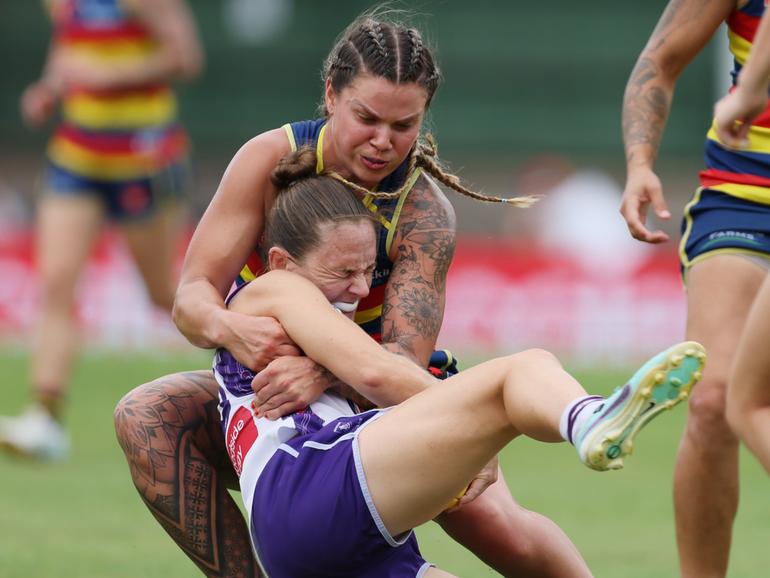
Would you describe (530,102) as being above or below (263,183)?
below

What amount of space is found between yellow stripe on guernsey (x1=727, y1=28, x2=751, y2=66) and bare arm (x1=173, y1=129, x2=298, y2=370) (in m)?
1.57

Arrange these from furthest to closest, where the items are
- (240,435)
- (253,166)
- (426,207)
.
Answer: (426,207) < (253,166) < (240,435)

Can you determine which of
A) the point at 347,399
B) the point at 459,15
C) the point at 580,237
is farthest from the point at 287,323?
the point at 459,15

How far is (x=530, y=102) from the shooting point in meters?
22.8

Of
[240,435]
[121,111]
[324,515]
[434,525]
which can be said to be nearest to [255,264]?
[240,435]

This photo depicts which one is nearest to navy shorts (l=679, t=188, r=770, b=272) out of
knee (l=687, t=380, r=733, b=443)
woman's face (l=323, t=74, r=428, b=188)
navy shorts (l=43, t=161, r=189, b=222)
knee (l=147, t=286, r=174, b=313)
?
knee (l=687, t=380, r=733, b=443)

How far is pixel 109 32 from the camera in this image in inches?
361

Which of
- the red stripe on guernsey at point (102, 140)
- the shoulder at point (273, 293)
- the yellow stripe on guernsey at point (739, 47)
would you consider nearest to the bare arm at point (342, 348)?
the shoulder at point (273, 293)

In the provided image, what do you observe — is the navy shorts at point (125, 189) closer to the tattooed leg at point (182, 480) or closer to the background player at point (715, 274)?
the tattooed leg at point (182, 480)

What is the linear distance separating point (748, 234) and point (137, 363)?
9.59 m

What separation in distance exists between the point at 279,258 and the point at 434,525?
3.25 m

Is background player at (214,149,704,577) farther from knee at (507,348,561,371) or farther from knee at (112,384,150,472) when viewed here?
knee at (112,384,150,472)

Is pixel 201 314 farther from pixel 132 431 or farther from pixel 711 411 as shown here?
pixel 711 411

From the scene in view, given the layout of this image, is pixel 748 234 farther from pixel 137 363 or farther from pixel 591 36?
pixel 591 36
